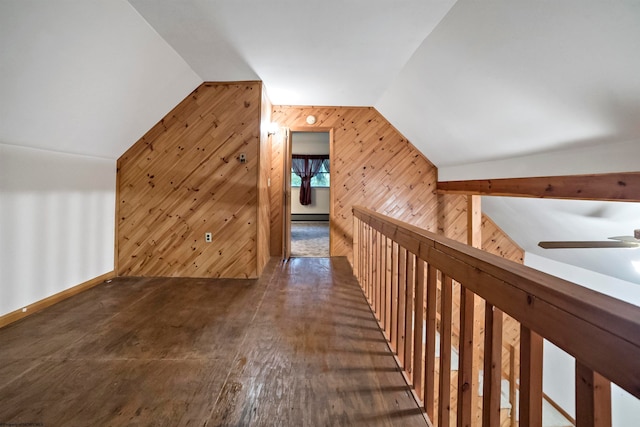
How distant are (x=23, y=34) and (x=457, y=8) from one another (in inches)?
111

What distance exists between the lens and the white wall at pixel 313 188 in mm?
8398

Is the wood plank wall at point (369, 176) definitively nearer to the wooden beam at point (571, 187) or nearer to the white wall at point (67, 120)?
the wooden beam at point (571, 187)

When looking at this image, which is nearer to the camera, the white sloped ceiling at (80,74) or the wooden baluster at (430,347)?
the wooden baluster at (430,347)

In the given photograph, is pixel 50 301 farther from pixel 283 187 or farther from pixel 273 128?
pixel 273 128

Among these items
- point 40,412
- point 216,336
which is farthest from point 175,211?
point 40,412


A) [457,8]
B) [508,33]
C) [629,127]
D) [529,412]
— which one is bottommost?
[529,412]

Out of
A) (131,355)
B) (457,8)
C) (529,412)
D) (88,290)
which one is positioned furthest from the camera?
(88,290)

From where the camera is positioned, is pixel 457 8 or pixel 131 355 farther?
pixel 457 8

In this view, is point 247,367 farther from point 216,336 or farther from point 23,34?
point 23,34

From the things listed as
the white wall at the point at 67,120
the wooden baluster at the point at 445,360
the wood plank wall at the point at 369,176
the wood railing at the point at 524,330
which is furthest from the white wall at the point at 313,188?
the wooden baluster at the point at 445,360

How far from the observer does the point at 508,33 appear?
1.88 m

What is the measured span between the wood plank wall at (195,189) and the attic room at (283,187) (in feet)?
0.09

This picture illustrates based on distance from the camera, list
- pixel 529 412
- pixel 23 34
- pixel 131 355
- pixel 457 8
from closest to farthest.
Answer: pixel 529 412 < pixel 23 34 < pixel 131 355 < pixel 457 8

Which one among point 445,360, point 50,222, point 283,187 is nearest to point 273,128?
point 283,187
